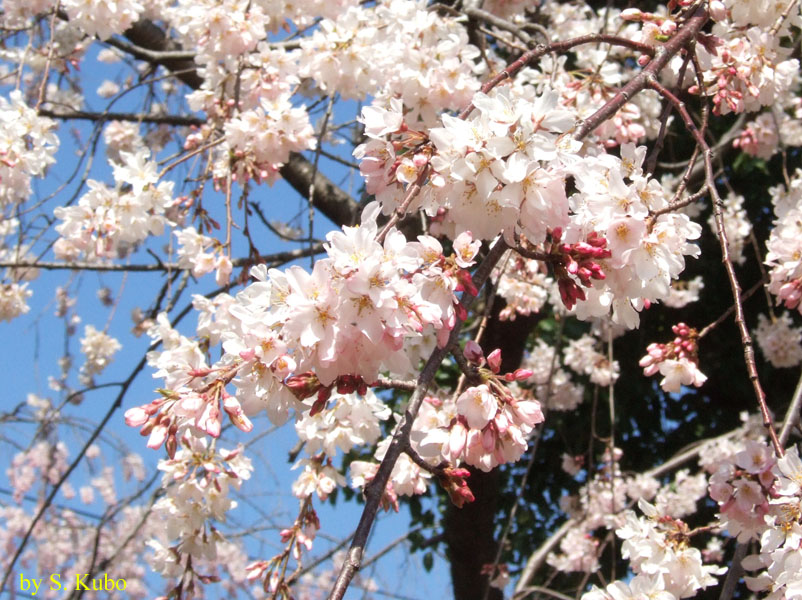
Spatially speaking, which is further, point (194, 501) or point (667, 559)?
point (194, 501)

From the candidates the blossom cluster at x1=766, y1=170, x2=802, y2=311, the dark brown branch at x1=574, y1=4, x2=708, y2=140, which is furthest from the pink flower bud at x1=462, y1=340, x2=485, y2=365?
the blossom cluster at x1=766, y1=170, x2=802, y2=311

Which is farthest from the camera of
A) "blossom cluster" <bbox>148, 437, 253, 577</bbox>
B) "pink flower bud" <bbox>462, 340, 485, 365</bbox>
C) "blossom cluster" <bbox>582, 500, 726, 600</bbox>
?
"blossom cluster" <bbox>148, 437, 253, 577</bbox>

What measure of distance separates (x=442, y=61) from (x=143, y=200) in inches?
38.4

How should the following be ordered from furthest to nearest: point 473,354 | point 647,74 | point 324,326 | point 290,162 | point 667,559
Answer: point 290,162
point 667,559
point 647,74
point 473,354
point 324,326

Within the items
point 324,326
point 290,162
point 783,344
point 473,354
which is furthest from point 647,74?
point 783,344

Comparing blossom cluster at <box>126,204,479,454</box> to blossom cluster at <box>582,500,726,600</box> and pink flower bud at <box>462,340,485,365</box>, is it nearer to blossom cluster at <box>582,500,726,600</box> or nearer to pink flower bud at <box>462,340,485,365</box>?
pink flower bud at <box>462,340,485,365</box>

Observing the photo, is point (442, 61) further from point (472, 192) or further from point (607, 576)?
point (607, 576)

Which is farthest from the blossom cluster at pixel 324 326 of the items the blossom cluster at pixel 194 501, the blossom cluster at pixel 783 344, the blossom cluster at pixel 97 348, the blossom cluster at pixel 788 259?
the blossom cluster at pixel 783 344

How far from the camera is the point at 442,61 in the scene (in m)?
2.07

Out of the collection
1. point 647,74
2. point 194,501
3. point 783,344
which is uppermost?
point 783,344

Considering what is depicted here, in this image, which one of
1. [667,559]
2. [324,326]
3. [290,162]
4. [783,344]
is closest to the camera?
[324,326]

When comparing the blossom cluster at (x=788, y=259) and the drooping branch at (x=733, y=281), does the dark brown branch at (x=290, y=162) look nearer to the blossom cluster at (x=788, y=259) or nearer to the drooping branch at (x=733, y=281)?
the blossom cluster at (x=788, y=259)

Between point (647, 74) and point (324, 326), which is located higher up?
point (647, 74)

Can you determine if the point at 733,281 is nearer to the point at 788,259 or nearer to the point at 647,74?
the point at 647,74
